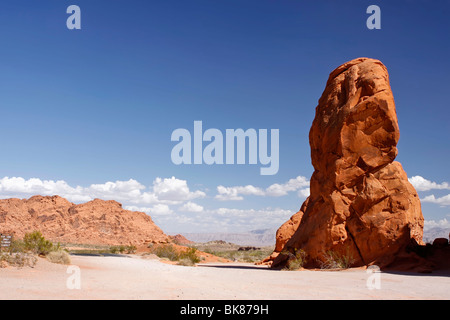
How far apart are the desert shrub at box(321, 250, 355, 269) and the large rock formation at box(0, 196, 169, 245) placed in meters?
55.1

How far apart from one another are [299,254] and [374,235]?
11.7ft

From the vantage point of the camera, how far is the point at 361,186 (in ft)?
55.2

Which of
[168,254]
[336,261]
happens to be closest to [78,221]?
[168,254]

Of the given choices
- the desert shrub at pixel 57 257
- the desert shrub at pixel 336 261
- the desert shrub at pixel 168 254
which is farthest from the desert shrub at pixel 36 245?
the desert shrub at pixel 168 254

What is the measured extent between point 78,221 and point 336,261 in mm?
68757

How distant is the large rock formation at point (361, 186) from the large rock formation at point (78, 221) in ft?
179

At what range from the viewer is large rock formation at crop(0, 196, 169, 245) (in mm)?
70438

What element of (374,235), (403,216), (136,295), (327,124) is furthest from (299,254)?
(136,295)

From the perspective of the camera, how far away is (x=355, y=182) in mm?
17188

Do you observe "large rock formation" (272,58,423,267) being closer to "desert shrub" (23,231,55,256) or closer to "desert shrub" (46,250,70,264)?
"desert shrub" (46,250,70,264)

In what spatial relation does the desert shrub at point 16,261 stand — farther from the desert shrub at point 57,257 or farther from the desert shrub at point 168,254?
the desert shrub at point 168,254

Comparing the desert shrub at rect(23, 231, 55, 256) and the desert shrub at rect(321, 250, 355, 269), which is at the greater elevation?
the desert shrub at rect(23, 231, 55, 256)

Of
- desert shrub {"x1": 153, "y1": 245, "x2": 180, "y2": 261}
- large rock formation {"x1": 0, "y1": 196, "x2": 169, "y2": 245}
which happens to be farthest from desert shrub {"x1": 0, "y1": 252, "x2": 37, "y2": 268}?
large rock formation {"x1": 0, "y1": 196, "x2": 169, "y2": 245}
